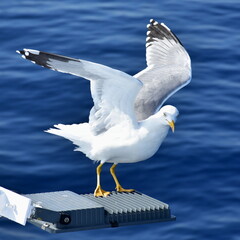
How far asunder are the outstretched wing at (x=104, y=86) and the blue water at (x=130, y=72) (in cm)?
399

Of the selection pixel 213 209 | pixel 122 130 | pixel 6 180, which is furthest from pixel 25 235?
pixel 122 130

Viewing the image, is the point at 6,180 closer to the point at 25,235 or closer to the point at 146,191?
the point at 25,235

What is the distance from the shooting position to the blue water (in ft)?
68.1

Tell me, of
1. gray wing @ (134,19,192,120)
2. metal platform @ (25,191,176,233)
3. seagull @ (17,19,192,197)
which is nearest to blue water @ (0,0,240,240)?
Result: gray wing @ (134,19,192,120)

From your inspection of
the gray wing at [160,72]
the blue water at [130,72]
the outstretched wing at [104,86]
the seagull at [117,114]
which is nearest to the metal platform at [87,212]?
the seagull at [117,114]

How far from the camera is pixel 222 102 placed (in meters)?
24.2

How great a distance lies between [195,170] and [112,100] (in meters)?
5.93

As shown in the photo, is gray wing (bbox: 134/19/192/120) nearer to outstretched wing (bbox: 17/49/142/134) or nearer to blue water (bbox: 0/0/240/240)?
outstretched wing (bbox: 17/49/142/134)

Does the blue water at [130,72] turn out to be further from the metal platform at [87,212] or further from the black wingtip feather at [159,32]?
the metal platform at [87,212]

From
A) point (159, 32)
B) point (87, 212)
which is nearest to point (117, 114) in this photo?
point (87, 212)

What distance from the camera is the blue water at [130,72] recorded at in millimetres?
20766

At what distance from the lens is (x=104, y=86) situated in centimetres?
1593

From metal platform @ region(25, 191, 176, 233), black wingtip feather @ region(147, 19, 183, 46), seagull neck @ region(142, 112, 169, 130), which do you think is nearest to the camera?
metal platform @ region(25, 191, 176, 233)

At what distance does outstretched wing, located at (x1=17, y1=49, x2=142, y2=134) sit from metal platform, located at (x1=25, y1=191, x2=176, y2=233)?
1.36m
